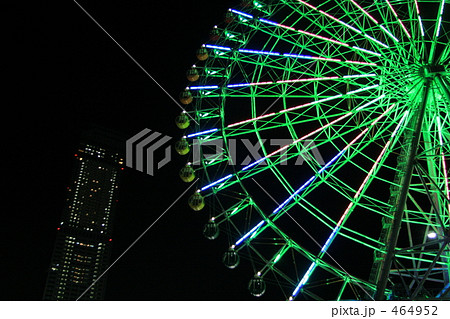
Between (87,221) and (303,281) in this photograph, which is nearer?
(303,281)

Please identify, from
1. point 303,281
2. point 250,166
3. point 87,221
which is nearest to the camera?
point 303,281

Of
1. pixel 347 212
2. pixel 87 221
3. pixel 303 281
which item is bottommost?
pixel 303 281

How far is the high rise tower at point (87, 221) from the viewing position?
68.2 metres

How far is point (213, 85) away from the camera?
64.1ft

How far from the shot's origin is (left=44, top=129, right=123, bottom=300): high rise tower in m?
68.2

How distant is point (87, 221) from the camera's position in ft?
227

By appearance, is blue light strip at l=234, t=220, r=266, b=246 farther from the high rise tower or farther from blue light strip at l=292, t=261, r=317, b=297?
the high rise tower

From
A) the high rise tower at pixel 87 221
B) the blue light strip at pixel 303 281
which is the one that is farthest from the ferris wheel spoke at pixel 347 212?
the high rise tower at pixel 87 221

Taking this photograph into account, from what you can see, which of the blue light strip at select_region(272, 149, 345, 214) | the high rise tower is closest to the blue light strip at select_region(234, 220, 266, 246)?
the blue light strip at select_region(272, 149, 345, 214)

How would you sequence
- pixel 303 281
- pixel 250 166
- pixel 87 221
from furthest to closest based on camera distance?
pixel 87 221
pixel 250 166
pixel 303 281

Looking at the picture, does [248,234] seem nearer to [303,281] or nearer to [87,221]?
[303,281]

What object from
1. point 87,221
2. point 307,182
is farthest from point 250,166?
point 87,221
